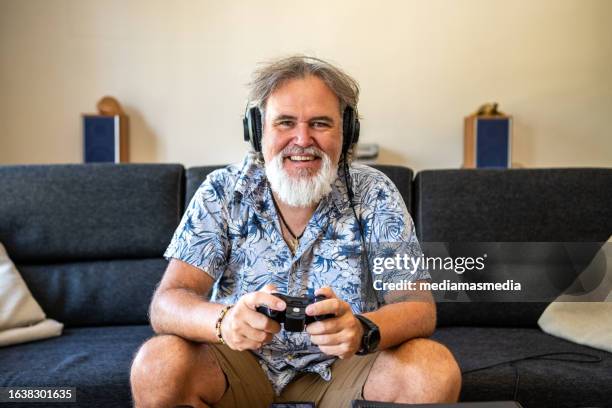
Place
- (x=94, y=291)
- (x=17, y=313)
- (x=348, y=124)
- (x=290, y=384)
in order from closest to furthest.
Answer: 1. (x=290, y=384)
2. (x=348, y=124)
3. (x=17, y=313)
4. (x=94, y=291)

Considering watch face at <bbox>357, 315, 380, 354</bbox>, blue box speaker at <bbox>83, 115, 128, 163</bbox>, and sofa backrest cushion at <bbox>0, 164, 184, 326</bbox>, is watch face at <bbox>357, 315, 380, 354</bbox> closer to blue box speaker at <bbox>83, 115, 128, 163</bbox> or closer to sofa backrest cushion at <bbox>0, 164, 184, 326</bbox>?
sofa backrest cushion at <bbox>0, 164, 184, 326</bbox>

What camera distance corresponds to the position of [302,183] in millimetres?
1305

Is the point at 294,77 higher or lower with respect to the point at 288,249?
higher

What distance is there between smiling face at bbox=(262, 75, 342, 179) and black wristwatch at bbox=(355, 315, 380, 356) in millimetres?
420

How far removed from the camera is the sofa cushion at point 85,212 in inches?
72.3

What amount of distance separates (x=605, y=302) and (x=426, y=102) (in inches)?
69.3

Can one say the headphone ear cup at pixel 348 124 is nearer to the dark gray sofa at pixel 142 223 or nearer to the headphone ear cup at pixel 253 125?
the headphone ear cup at pixel 253 125

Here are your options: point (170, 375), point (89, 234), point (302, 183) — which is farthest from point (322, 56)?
point (170, 375)

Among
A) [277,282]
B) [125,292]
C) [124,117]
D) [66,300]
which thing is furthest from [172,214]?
[124,117]

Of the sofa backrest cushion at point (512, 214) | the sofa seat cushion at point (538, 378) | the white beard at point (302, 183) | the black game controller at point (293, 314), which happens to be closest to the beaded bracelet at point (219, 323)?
the black game controller at point (293, 314)

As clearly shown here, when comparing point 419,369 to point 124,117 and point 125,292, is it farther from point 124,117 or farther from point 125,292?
point 124,117

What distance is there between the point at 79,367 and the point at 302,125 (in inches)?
33.4

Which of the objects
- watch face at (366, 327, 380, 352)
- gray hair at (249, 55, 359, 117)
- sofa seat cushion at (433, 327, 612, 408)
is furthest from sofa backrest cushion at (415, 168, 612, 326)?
watch face at (366, 327, 380, 352)

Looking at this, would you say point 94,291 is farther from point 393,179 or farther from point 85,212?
point 393,179
